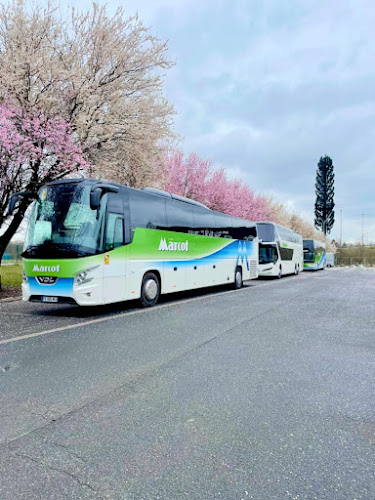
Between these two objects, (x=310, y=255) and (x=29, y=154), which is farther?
(x=310, y=255)

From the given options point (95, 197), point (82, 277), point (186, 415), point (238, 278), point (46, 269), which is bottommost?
point (186, 415)

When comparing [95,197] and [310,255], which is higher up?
[95,197]

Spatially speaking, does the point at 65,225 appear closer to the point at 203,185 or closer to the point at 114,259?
the point at 114,259

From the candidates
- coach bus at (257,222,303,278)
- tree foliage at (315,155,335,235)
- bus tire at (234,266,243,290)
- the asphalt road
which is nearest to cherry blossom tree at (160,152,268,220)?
coach bus at (257,222,303,278)

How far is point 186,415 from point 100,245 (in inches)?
235

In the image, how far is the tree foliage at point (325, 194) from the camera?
3219 inches

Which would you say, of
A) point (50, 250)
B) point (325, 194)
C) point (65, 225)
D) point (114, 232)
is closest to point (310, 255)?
point (114, 232)

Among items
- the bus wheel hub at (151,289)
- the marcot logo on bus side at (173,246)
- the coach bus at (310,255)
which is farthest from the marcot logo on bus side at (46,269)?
the coach bus at (310,255)

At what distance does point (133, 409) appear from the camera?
11.2 feet

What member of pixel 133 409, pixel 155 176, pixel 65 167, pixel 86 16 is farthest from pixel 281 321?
pixel 86 16

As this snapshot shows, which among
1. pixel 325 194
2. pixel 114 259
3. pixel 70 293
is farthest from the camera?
pixel 325 194

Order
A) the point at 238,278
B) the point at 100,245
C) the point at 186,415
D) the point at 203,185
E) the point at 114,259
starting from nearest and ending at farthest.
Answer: the point at 186,415, the point at 100,245, the point at 114,259, the point at 238,278, the point at 203,185

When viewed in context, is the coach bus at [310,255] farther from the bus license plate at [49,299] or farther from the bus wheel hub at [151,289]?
the bus license plate at [49,299]

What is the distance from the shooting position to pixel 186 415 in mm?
3291
